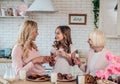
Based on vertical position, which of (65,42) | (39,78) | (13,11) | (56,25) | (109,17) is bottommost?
(39,78)

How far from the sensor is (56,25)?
567 centimetres

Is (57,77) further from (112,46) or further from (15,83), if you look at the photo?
(112,46)

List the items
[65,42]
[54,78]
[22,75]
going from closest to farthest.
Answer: [54,78] → [22,75] → [65,42]

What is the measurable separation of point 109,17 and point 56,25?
1.10 meters

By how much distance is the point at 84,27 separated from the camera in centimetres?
566

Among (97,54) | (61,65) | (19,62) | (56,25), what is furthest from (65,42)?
(56,25)

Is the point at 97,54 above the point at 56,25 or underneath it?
underneath

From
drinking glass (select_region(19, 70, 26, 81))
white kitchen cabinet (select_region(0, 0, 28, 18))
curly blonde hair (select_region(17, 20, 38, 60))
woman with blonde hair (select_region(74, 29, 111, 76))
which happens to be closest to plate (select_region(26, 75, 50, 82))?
drinking glass (select_region(19, 70, 26, 81))

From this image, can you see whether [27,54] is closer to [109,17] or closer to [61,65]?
[61,65]

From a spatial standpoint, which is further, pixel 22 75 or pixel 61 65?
pixel 61 65

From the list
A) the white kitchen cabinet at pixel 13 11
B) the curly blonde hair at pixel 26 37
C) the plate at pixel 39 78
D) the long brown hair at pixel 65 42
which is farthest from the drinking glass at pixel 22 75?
the white kitchen cabinet at pixel 13 11

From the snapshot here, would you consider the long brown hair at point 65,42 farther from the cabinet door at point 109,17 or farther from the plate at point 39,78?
the cabinet door at point 109,17

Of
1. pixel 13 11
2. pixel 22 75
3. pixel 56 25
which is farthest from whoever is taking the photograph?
pixel 56 25

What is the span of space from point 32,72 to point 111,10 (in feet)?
8.64
